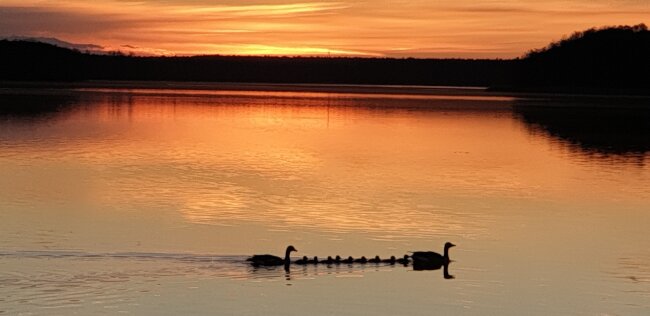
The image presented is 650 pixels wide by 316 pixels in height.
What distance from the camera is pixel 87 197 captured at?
26984mm

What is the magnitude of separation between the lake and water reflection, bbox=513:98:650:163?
0.50m

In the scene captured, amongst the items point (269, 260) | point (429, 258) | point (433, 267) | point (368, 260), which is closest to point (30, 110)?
point (368, 260)

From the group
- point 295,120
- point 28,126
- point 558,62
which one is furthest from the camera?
point 558,62

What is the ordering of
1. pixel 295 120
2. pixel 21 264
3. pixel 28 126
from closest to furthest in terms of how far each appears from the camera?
pixel 21 264 < pixel 28 126 < pixel 295 120

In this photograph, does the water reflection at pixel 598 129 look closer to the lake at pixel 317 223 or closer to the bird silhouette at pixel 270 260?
the lake at pixel 317 223

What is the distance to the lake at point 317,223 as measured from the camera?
685 inches

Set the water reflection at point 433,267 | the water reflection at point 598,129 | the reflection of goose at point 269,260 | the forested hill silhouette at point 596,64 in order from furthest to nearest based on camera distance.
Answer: the forested hill silhouette at point 596,64
the water reflection at point 598,129
the water reflection at point 433,267
the reflection of goose at point 269,260

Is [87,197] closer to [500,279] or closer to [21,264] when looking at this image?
[21,264]

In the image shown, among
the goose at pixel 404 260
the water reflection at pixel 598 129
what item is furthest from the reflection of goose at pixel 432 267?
the water reflection at pixel 598 129

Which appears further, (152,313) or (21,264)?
(21,264)

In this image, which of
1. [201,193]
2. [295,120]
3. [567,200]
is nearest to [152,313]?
[201,193]

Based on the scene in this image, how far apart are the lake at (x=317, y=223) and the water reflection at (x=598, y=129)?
19.7 inches

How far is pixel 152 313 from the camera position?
16047 mm

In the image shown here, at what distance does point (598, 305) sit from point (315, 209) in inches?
371
